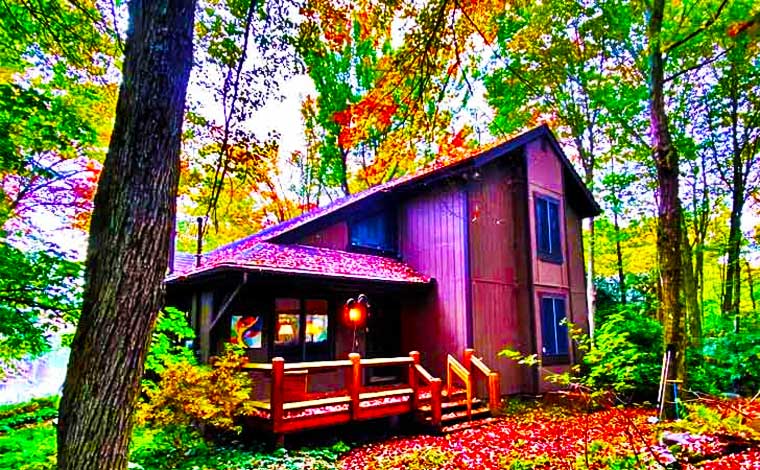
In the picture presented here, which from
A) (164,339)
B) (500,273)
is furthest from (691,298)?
(164,339)

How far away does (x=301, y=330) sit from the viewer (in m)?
9.44

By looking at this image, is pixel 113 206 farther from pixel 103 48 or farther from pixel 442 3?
pixel 103 48

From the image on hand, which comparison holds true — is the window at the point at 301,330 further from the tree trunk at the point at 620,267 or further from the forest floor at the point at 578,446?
the tree trunk at the point at 620,267

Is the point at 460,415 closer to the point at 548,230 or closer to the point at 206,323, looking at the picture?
the point at 206,323

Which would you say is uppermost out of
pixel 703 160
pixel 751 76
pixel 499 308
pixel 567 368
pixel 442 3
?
pixel 751 76

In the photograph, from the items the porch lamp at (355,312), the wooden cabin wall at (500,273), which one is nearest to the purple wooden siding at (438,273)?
the wooden cabin wall at (500,273)

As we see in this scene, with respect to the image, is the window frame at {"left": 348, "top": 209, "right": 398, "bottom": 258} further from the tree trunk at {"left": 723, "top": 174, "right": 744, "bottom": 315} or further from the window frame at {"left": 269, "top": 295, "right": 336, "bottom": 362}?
the tree trunk at {"left": 723, "top": 174, "right": 744, "bottom": 315}

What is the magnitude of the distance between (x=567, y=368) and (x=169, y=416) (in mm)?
10088

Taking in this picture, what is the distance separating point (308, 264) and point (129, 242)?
21.4 feet

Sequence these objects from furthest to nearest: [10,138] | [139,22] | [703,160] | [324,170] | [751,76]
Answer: [324,170]
[703,160]
[751,76]
[10,138]
[139,22]

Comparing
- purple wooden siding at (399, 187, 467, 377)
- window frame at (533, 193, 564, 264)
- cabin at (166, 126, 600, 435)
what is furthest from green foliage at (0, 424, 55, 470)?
window frame at (533, 193, 564, 264)

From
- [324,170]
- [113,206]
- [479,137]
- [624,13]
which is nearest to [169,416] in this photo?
[113,206]

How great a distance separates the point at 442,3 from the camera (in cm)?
475

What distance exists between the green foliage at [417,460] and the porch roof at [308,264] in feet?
12.0
